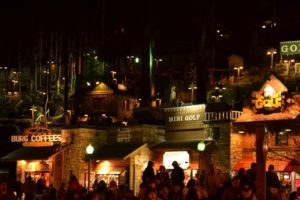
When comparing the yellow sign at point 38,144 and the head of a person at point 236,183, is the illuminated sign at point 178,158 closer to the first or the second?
the yellow sign at point 38,144

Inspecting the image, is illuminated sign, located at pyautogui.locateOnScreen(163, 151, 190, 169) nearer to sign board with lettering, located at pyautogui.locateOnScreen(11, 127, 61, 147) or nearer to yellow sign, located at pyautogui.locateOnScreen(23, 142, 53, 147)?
yellow sign, located at pyautogui.locateOnScreen(23, 142, 53, 147)

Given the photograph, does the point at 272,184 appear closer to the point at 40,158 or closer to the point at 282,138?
the point at 282,138

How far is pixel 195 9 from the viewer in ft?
186

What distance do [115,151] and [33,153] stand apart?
20.3 ft

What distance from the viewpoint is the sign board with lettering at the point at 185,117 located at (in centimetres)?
3186

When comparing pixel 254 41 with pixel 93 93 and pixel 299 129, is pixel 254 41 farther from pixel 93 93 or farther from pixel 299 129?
pixel 299 129

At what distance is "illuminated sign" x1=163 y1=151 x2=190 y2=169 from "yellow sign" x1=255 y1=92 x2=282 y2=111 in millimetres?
5065

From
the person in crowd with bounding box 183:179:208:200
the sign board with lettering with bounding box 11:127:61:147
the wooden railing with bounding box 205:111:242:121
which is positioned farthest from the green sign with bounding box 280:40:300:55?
the person in crowd with bounding box 183:179:208:200

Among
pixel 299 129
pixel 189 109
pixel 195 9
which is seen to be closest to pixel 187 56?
pixel 195 9

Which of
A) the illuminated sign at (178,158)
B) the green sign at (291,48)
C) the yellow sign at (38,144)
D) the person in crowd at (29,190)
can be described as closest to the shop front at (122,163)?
the illuminated sign at (178,158)

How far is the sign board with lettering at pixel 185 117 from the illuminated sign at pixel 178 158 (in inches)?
68.7

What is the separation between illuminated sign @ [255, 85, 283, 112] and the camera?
27.9 m

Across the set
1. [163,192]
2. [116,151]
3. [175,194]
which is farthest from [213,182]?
[116,151]

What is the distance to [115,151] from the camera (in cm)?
3309
